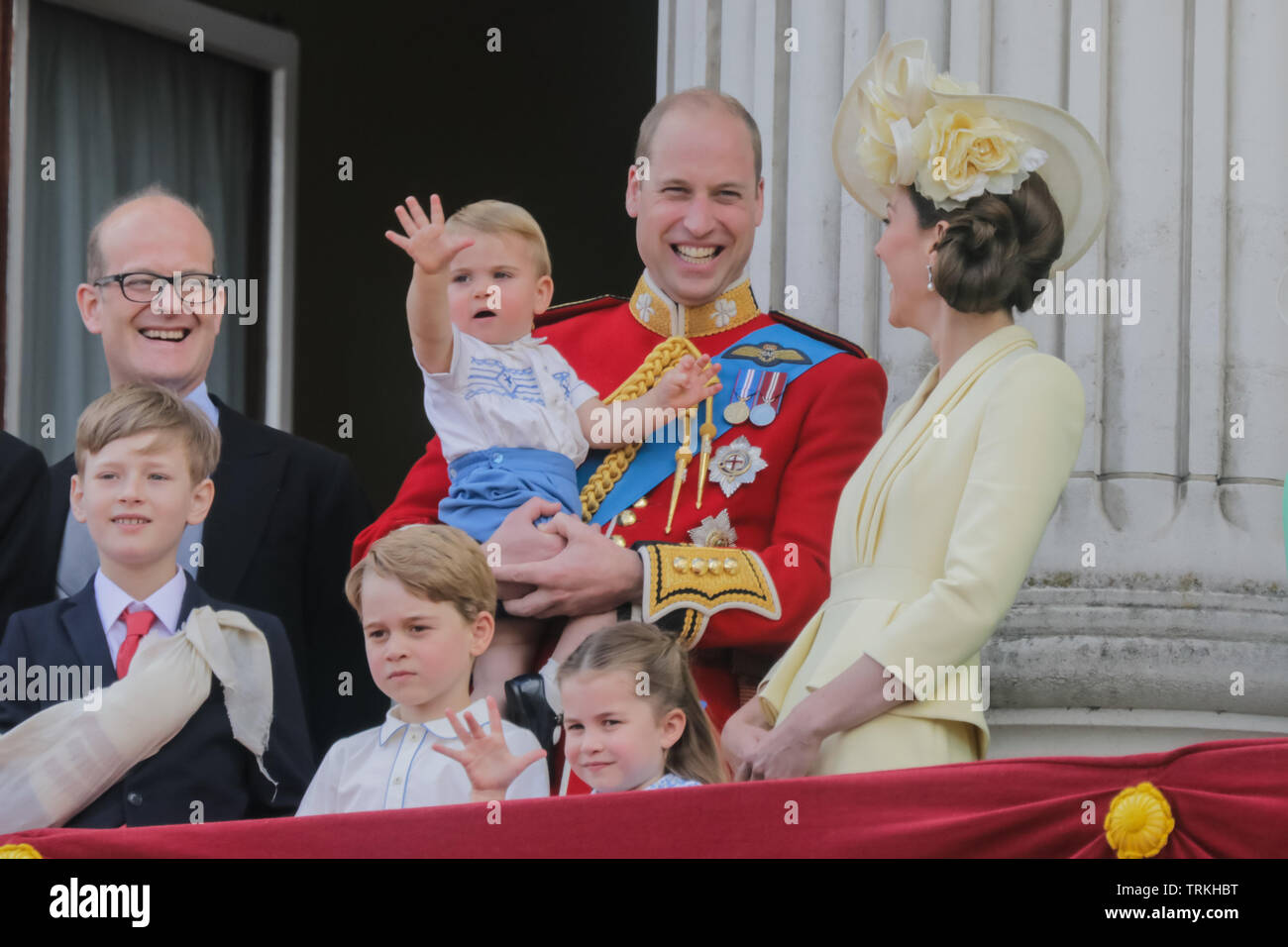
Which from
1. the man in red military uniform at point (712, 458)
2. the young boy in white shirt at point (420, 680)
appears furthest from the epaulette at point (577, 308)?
the young boy in white shirt at point (420, 680)

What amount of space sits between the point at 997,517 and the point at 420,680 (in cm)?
110

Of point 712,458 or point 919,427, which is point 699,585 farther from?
point 919,427

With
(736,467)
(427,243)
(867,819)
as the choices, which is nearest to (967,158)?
(736,467)

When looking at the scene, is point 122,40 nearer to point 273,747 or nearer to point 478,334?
point 478,334

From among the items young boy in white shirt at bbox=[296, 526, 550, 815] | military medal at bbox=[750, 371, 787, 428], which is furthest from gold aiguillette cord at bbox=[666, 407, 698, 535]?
young boy in white shirt at bbox=[296, 526, 550, 815]

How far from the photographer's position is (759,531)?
15.6 feet

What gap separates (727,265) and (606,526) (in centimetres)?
64

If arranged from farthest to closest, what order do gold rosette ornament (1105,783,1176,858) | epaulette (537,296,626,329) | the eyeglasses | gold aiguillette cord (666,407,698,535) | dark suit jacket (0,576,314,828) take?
epaulette (537,296,626,329) < the eyeglasses < gold aiguillette cord (666,407,698,535) < dark suit jacket (0,576,314,828) < gold rosette ornament (1105,783,1176,858)

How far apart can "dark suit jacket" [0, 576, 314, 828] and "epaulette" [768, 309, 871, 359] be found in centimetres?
130

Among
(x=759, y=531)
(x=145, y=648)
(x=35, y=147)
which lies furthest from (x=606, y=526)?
(x=35, y=147)

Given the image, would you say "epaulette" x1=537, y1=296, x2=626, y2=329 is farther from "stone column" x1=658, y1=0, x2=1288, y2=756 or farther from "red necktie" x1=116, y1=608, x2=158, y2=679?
"red necktie" x1=116, y1=608, x2=158, y2=679

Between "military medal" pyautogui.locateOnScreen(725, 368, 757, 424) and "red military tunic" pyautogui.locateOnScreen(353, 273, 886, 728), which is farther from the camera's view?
"military medal" pyautogui.locateOnScreen(725, 368, 757, 424)

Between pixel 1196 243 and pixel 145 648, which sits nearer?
pixel 145 648

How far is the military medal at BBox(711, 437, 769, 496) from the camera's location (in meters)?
4.73
